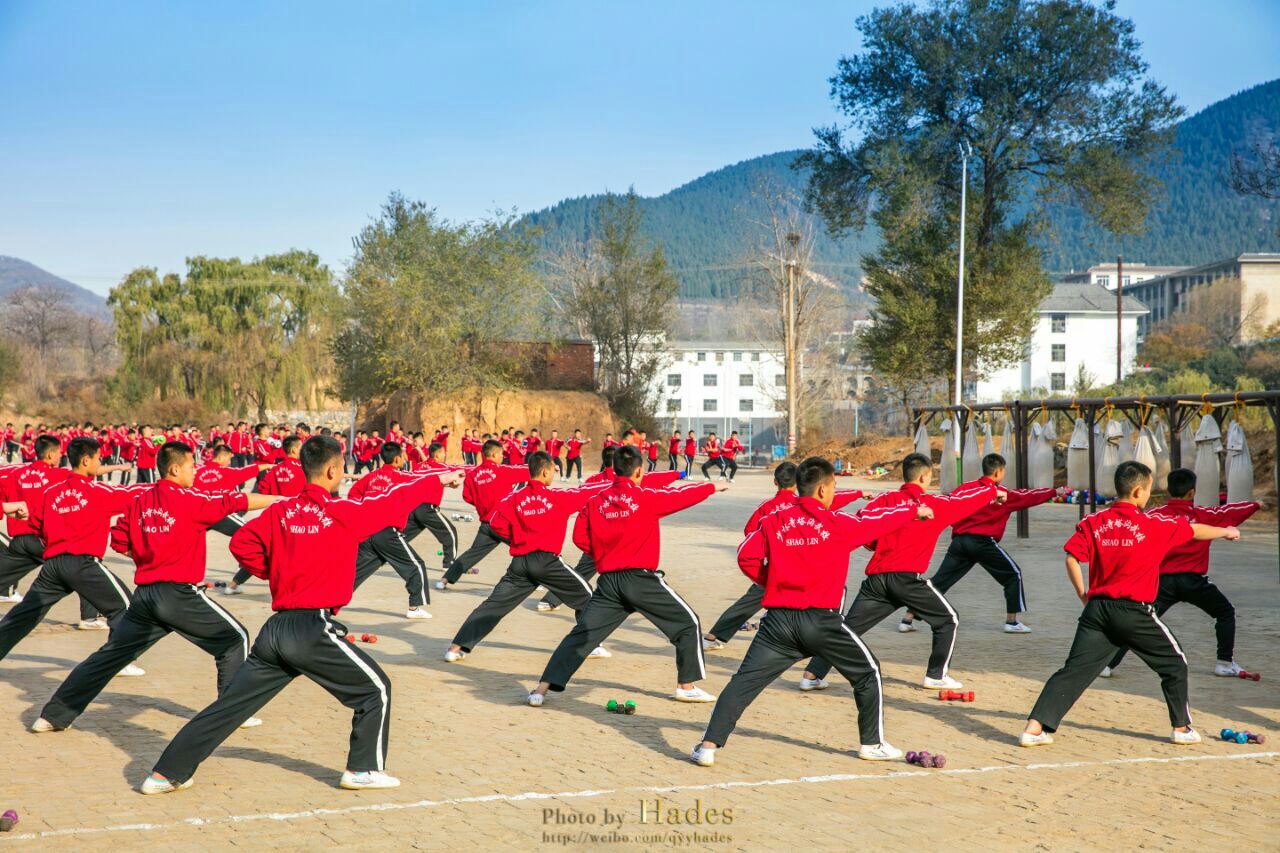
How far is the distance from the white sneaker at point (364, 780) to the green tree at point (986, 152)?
37224 millimetres

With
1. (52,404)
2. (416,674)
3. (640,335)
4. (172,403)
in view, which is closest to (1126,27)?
(640,335)

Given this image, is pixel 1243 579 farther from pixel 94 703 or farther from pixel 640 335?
pixel 640 335

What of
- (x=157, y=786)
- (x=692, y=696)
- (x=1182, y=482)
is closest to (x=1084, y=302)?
(x=1182, y=482)

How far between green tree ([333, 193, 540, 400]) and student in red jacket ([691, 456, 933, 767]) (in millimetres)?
40353

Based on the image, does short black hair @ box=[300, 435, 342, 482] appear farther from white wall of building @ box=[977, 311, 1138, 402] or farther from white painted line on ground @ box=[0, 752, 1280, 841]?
white wall of building @ box=[977, 311, 1138, 402]

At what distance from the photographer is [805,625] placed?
6.63 m

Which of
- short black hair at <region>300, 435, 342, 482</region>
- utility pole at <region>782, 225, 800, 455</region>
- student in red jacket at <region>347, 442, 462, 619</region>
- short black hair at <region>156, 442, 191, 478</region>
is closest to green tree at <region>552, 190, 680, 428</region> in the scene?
utility pole at <region>782, 225, 800, 455</region>

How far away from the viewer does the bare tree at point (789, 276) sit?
48.0m

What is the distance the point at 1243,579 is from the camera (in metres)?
14.5

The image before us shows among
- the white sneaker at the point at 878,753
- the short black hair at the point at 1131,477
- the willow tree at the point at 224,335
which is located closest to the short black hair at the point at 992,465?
the short black hair at the point at 1131,477

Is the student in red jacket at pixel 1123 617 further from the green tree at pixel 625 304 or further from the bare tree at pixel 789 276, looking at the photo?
the green tree at pixel 625 304

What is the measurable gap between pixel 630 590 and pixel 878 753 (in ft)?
7.03

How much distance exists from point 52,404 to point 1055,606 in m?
73.0

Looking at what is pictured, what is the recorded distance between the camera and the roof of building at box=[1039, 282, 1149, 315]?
94.6m
